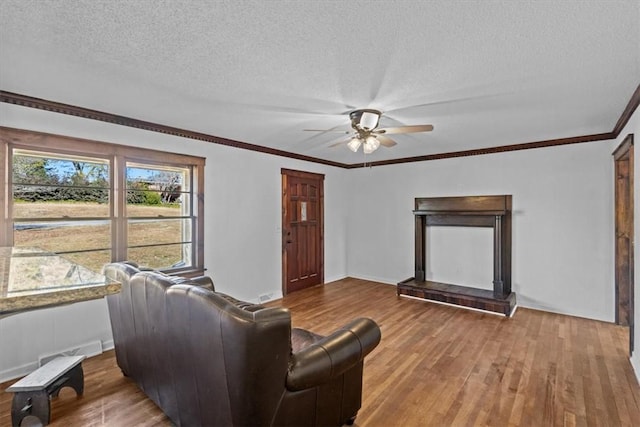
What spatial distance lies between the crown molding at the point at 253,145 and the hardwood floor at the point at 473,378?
231 centimetres

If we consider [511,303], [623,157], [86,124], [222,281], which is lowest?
[511,303]

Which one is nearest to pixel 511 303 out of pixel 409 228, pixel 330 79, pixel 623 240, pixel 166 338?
pixel 623 240

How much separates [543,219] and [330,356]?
408 centimetres

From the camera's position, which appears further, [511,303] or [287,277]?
[287,277]

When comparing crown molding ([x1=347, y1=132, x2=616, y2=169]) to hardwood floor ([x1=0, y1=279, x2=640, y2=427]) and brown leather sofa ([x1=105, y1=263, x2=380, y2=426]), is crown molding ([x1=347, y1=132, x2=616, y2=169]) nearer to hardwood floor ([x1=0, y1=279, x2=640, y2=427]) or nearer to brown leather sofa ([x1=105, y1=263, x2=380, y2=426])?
hardwood floor ([x1=0, y1=279, x2=640, y2=427])

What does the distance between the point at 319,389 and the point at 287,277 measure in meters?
3.43

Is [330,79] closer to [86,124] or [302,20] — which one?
[302,20]

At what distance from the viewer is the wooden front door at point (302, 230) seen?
16.7ft

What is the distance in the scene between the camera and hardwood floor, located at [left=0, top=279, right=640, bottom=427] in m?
2.10

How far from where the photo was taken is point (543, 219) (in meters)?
4.28

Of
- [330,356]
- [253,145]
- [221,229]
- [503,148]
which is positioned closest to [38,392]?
[330,356]

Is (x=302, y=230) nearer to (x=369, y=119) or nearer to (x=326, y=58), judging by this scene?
(x=369, y=119)

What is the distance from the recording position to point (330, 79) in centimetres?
228

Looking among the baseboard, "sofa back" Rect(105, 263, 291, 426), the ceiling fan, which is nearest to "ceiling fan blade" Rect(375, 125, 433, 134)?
the ceiling fan
